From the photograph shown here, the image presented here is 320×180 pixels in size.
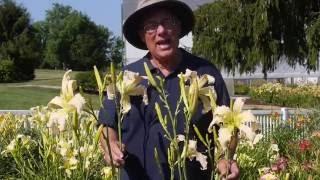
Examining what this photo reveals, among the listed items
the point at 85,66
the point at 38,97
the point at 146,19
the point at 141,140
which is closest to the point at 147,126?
the point at 141,140

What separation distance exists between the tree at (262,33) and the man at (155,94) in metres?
15.2

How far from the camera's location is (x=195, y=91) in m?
1.54

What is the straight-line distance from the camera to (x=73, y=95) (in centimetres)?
159

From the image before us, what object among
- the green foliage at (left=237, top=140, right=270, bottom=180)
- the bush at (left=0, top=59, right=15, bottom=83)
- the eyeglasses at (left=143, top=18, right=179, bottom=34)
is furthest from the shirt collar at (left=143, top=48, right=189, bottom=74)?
the bush at (left=0, top=59, right=15, bottom=83)

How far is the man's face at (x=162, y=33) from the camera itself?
192 centimetres

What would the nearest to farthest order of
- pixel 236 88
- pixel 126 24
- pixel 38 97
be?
1. pixel 126 24
2. pixel 38 97
3. pixel 236 88

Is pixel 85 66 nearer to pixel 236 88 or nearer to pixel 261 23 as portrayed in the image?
pixel 236 88

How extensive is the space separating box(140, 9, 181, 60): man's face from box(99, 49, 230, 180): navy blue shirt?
98 mm

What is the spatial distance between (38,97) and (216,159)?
23.2 metres

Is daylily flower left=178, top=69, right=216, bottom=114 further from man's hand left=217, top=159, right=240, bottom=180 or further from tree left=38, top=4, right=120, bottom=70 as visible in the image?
tree left=38, top=4, right=120, bottom=70

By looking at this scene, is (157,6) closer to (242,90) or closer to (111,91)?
(111,91)

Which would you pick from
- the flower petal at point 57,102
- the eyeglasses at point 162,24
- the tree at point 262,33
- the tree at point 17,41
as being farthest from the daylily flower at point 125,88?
the tree at point 17,41

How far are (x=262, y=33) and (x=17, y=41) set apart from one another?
2476cm

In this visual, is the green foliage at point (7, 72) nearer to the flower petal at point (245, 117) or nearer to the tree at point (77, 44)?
the tree at point (77, 44)
